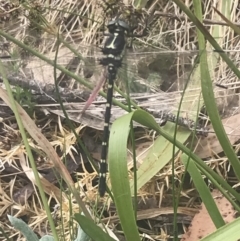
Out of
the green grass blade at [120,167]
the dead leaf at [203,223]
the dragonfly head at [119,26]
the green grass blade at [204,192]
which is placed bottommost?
the dead leaf at [203,223]

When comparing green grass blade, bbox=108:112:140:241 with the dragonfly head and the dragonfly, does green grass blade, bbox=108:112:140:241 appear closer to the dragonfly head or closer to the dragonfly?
the dragonfly

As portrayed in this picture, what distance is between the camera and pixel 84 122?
121cm

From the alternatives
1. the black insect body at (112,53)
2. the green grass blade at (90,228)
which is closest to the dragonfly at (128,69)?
the black insect body at (112,53)

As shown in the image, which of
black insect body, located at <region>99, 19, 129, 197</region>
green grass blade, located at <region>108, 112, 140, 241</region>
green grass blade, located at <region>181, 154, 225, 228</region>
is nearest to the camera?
green grass blade, located at <region>108, 112, 140, 241</region>

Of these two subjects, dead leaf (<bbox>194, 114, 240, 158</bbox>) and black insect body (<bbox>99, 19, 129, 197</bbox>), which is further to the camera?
dead leaf (<bbox>194, 114, 240, 158</bbox>)

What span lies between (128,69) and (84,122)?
0.26m

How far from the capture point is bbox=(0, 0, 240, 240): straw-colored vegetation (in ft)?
3.50

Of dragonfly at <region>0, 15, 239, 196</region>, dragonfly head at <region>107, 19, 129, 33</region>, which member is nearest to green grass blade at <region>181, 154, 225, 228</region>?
dragonfly at <region>0, 15, 239, 196</region>

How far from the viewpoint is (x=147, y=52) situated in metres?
0.98

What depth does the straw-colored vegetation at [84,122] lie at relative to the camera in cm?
107

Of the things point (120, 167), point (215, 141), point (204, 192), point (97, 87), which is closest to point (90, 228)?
point (120, 167)

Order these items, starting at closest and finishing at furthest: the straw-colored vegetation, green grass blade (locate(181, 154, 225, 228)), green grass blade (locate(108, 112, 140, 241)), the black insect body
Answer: green grass blade (locate(108, 112, 140, 241)), green grass blade (locate(181, 154, 225, 228)), the black insect body, the straw-colored vegetation

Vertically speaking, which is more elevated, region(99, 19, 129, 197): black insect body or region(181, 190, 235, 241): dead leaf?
region(99, 19, 129, 197): black insect body

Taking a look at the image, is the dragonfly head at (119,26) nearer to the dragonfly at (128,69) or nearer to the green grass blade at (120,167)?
the dragonfly at (128,69)
